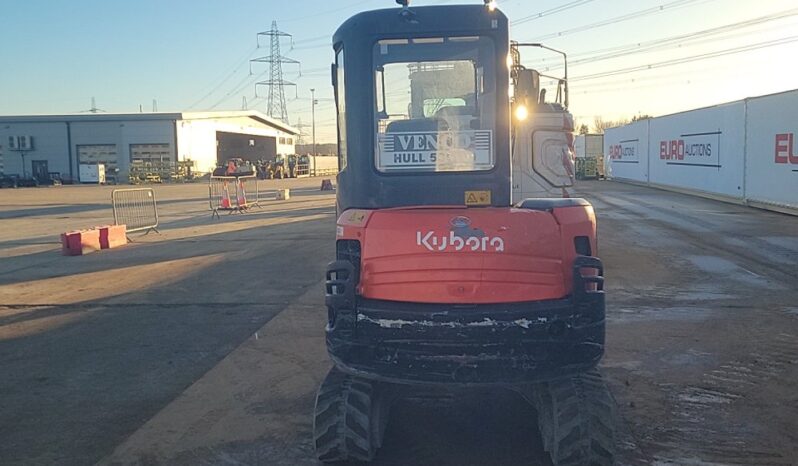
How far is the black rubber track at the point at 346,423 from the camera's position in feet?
14.9

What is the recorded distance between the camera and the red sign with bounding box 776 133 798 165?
20.5 metres

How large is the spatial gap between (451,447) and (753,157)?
22.3m

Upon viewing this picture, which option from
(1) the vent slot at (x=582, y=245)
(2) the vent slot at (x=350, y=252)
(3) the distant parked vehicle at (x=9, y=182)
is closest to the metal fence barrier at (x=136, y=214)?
(2) the vent slot at (x=350, y=252)

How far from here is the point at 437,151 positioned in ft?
16.1

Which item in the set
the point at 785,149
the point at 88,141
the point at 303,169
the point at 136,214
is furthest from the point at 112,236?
the point at 303,169

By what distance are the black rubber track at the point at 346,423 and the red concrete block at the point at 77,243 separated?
13117mm

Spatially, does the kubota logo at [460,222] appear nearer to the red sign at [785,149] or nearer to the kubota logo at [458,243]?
the kubota logo at [458,243]

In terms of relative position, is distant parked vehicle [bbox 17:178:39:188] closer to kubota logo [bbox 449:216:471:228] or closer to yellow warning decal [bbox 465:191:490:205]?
yellow warning decal [bbox 465:191:490:205]

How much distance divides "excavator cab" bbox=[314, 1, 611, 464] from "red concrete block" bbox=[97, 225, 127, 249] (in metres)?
13.4

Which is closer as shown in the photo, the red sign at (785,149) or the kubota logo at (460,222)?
the kubota logo at (460,222)

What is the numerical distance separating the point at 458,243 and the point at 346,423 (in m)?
1.40

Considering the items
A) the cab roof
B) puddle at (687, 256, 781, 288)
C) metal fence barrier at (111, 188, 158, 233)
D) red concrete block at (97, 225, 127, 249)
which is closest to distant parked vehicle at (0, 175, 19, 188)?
metal fence barrier at (111, 188, 158, 233)

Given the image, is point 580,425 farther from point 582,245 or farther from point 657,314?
point 657,314

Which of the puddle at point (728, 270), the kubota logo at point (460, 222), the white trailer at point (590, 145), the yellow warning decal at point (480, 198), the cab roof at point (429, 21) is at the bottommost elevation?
the puddle at point (728, 270)
